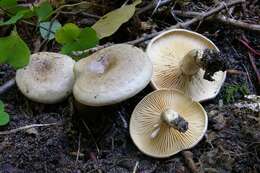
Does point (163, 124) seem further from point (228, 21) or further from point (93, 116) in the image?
point (228, 21)

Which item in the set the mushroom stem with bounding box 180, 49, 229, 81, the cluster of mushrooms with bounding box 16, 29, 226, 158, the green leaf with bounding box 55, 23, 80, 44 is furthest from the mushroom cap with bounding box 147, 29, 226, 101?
the green leaf with bounding box 55, 23, 80, 44

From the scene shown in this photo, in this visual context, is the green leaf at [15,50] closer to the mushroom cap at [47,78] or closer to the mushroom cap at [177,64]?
the mushroom cap at [47,78]

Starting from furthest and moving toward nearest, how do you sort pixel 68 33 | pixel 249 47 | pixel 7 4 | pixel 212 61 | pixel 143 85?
pixel 249 47 < pixel 7 4 < pixel 68 33 < pixel 212 61 < pixel 143 85

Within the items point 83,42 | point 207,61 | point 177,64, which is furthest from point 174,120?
point 83,42

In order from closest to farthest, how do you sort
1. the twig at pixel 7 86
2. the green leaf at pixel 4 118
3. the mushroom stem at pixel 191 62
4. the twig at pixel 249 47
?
the green leaf at pixel 4 118 < the mushroom stem at pixel 191 62 < the twig at pixel 7 86 < the twig at pixel 249 47

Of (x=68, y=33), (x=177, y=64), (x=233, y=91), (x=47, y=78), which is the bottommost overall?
(x=233, y=91)

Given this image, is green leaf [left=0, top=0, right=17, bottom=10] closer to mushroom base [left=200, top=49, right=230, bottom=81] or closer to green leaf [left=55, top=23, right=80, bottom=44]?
green leaf [left=55, top=23, right=80, bottom=44]

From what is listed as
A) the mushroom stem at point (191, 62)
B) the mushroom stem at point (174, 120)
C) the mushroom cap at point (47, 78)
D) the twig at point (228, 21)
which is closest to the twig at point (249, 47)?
the twig at point (228, 21)
